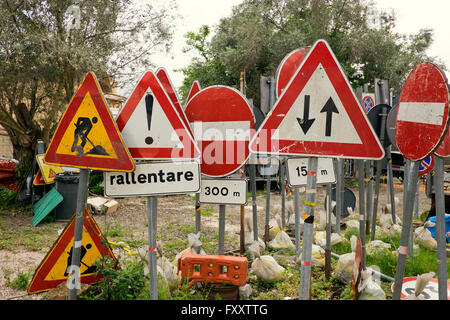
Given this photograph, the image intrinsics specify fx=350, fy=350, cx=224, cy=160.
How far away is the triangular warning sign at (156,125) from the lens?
2.52 meters

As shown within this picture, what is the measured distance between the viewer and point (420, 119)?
2135 mm

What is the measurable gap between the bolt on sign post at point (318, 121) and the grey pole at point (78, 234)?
1468 mm

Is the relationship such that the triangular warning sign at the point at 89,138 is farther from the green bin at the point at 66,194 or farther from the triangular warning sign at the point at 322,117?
the green bin at the point at 66,194

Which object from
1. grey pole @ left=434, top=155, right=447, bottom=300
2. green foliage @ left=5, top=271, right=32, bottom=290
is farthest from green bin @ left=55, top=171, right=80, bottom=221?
grey pole @ left=434, top=155, right=447, bottom=300

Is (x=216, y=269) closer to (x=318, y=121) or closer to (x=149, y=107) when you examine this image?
(x=149, y=107)

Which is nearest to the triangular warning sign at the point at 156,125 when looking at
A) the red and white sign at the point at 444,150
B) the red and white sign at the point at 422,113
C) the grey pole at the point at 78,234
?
the grey pole at the point at 78,234

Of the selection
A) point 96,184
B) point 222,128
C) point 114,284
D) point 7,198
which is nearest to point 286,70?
point 222,128

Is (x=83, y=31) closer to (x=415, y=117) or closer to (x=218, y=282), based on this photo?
(x=218, y=282)

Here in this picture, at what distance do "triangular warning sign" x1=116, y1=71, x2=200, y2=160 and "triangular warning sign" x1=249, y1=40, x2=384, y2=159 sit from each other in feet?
2.19

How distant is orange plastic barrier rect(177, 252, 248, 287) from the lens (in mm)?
3145

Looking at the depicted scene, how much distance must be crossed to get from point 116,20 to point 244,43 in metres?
8.42

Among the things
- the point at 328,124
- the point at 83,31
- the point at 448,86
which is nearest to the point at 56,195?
the point at 83,31

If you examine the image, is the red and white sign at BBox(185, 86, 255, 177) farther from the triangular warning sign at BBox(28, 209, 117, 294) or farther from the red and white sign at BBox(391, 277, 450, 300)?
the red and white sign at BBox(391, 277, 450, 300)

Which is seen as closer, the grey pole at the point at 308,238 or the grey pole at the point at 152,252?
the grey pole at the point at 308,238
